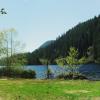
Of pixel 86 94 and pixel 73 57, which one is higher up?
pixel 73 57

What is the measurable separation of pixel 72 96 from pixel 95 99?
164cm


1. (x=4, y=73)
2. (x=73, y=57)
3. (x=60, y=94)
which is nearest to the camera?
(x=60, y=94)

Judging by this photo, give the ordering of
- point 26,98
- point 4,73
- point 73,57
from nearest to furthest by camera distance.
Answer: point 26,98, point 4,73, point 73,57

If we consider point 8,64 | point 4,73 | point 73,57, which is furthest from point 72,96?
point 73,57

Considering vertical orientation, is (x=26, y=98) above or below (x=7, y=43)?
below

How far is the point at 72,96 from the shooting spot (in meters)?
23.4

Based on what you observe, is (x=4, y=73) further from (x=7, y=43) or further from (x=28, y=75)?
(x=7, y=43)

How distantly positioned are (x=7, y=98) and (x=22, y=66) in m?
52.5

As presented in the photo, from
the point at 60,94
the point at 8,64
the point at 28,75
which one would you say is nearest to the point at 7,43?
the point at 8,64

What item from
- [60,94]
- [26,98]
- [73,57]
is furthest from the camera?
[73,57]

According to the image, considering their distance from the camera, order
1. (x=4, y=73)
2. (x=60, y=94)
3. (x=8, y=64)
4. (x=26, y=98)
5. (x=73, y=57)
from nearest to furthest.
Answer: (x=26, y=98) → (x=60, y=94) → (x=4, y=73) → (x=8, y=64) → (x=73, y=57)

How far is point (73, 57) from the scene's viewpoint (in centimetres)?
7925

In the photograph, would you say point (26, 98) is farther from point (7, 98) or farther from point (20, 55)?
point (20, 55)

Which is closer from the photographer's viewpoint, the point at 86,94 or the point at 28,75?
the point at 86,94
